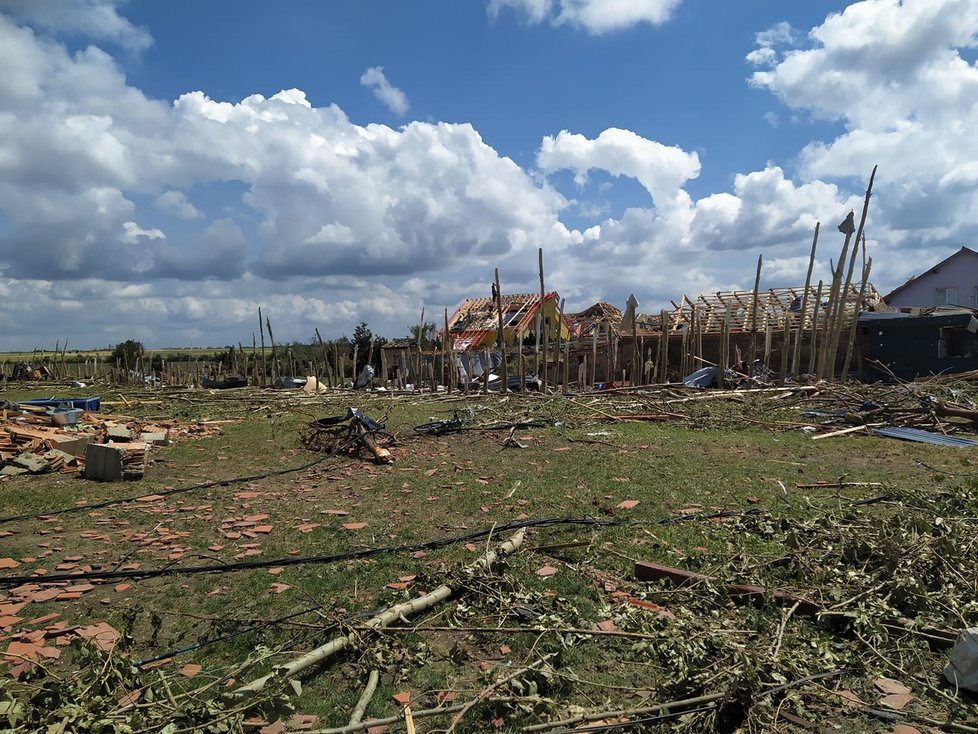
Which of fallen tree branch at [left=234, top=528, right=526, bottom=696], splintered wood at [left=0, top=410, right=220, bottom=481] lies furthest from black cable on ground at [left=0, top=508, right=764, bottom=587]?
splintered wood at [left=0, top=410, right=220, bottom=481]

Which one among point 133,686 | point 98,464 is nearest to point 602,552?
point 133,686

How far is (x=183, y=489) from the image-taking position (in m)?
8.04

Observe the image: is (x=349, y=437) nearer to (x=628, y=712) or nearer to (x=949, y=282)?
(x=628, y=712)

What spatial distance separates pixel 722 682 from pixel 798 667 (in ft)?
1.83

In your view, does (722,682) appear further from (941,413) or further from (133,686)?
(941,413)

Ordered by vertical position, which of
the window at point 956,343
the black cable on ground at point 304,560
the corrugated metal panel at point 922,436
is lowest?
the black cable on ground at point 304,560

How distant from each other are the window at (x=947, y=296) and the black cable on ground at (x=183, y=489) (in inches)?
1321

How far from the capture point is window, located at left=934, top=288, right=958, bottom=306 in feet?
106

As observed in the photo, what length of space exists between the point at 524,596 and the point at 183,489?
5524 mm

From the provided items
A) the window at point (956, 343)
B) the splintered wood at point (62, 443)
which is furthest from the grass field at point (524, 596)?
the window at point (956, 343)

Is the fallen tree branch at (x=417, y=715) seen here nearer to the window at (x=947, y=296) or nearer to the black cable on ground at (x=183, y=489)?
the black cable on ground at (x=183, y=489)

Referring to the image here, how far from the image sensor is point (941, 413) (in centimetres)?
1188

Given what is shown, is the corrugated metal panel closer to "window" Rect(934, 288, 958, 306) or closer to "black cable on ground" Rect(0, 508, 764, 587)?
"black cable on ground" Rect(0, 508, 764, 587)

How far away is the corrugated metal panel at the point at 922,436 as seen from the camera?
10438 mm
